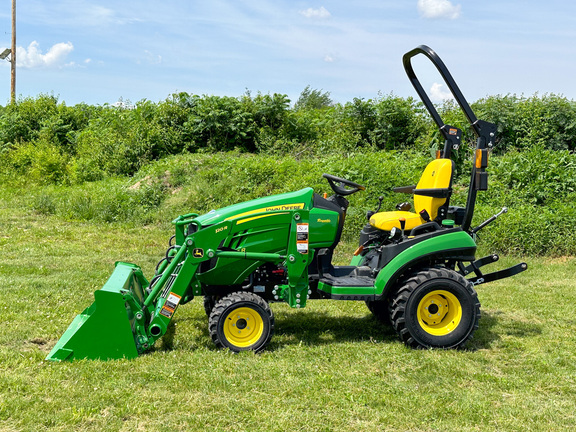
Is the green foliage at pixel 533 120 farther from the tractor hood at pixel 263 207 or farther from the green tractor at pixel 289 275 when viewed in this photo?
the tractor hood at pixel 263 207

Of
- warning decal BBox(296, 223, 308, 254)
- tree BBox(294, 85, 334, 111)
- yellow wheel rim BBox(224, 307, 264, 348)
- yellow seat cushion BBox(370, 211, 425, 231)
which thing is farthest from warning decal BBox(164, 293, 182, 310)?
tree BBox(294, 85, 334, 111)

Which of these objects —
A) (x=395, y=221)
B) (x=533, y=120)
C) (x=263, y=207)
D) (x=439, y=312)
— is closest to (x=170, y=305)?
(x=263, y=207)

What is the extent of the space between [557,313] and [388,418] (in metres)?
3.72

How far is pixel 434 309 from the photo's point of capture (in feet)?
17.3

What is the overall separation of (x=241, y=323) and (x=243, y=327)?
0.13 ft

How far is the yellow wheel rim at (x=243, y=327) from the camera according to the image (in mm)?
5000

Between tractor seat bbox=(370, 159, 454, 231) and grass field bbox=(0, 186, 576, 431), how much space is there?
113 centimetres

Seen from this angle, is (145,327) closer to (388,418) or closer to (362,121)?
(388,418)

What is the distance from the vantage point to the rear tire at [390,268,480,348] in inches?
202

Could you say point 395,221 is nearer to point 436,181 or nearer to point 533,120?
point 436,181

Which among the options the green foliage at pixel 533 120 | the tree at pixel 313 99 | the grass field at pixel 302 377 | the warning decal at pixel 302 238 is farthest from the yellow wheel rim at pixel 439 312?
the tree at pixel 313 99

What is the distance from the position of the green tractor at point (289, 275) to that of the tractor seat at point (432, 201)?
0.01m

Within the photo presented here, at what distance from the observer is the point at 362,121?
49.8ft

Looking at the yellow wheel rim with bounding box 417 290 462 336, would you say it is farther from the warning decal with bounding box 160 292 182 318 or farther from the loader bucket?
the loader bucket
